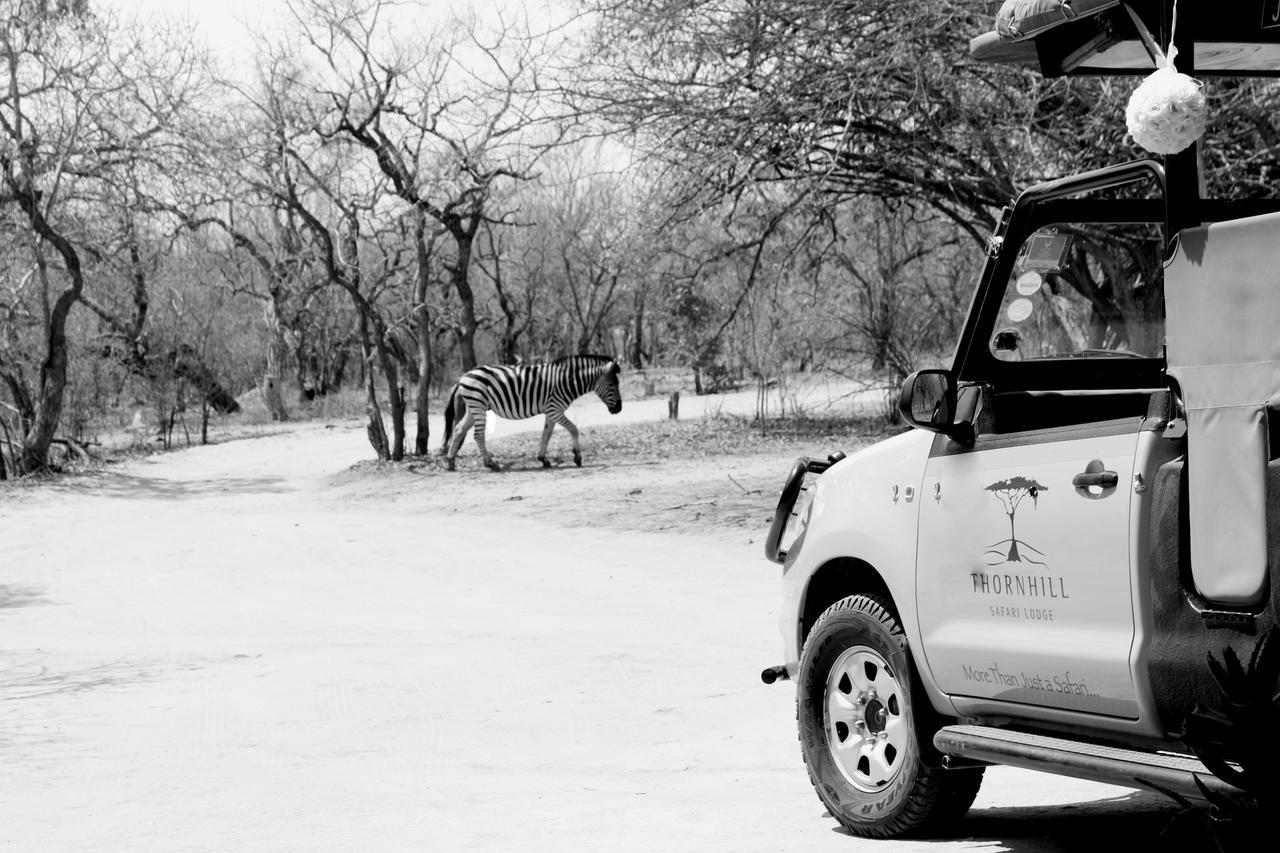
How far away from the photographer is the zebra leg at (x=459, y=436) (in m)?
24.2

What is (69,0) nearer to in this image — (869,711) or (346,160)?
(346,160)

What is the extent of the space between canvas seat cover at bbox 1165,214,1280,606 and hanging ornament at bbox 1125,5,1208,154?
0.82 ft

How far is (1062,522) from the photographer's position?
442 centimetres

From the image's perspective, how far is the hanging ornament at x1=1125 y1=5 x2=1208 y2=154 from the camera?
13.0 feet

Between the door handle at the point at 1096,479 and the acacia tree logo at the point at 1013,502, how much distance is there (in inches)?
7.0

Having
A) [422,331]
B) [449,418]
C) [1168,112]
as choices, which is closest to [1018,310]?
[1168,112]

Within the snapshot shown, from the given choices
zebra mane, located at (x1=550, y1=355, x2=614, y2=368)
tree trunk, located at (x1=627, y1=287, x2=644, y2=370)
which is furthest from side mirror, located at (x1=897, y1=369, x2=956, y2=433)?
tree trunk, located at (x1=627, y1=287, x2=644, y2=370)

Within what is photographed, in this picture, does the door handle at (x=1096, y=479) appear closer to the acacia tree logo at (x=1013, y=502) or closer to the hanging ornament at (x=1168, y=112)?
the acacia tree logo at (x=1013, y=502)

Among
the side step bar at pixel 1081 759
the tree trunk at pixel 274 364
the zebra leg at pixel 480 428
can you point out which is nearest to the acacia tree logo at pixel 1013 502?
the side step bar at pixel 1081 759

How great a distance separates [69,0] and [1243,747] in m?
24.0

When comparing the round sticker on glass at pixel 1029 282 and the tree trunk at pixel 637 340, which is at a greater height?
the tree trunk at pixel 637 340

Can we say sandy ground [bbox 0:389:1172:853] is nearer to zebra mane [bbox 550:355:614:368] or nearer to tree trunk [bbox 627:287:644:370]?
zebra mane [bbox 550:355:614:368]

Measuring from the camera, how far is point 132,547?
17.6m

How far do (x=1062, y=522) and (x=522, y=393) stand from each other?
820 inches
